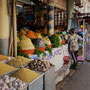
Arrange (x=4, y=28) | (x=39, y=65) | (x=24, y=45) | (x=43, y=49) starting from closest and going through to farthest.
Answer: (x=39, y=65)
(x=4, y=28)
(x=24, y=45)
(x=43, y=49)

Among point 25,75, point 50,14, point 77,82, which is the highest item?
point 50,14

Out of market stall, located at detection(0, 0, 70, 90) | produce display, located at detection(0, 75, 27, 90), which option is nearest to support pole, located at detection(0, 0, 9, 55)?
market stall, located at detection(0, 0, 70, 90)

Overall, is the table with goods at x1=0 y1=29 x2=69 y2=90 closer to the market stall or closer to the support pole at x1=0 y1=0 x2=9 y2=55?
the market stall

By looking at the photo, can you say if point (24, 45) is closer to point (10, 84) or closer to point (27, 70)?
point (27, 70)

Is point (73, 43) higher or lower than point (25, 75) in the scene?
higher

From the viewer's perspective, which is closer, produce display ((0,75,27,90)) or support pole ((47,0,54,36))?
produce display ((0,75,27,90))

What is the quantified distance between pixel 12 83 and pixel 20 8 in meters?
7.07

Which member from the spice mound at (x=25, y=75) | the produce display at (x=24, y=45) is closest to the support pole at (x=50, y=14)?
the produce display at (x=24, y=45)

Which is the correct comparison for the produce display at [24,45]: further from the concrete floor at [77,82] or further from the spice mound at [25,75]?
the concrete floor at [77,82]

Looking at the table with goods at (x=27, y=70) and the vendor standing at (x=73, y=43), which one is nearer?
the table with goods at (x=27, y=70)

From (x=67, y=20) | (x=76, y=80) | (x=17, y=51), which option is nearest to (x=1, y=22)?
(x=17, y=51)

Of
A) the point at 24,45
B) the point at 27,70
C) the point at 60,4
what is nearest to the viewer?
the point at 27,70

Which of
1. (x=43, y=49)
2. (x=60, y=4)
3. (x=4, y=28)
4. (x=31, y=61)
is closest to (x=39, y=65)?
(x=31, y=61)

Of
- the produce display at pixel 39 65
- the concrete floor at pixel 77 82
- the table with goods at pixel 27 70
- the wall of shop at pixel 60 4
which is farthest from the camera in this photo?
the wall of shop at pixel 60 4
